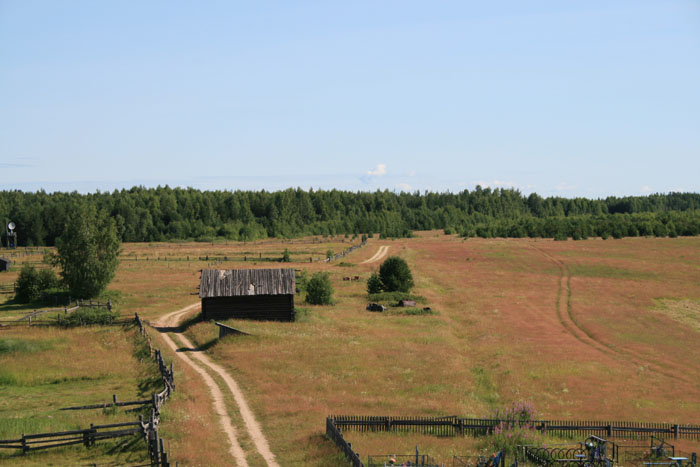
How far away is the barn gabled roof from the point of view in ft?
164

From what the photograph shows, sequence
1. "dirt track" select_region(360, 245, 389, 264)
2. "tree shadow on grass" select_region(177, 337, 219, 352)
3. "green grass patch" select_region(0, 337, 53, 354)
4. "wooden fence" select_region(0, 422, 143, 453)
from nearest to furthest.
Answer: "wooden fence" select_region(0, 422, 143, 453) < "green grass patch" select_region(0, 337, 53, 354) < "tree shadow on grass" select_region(177, 337, 219, 352) < "dirt track" select_region(360, 245, 389, 264)

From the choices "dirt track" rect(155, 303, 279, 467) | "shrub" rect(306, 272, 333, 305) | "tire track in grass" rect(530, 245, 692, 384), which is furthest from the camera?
"shrub" rect(306, 272, 333, 305)

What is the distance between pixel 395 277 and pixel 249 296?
2148cm

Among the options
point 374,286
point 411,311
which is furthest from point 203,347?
point 374,286

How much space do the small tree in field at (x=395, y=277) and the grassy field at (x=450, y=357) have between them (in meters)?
2.58

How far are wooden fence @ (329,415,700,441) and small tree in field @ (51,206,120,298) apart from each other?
142 ft

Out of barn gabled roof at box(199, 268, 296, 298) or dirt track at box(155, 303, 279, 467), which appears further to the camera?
barn gabled roof at box(199, 268, 296, 298)

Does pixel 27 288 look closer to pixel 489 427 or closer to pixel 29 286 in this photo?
pixel 29 286

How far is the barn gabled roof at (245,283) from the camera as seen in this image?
164 ft

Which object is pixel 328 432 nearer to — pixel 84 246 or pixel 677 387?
pixel 677 387

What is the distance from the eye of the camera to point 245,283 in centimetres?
5100

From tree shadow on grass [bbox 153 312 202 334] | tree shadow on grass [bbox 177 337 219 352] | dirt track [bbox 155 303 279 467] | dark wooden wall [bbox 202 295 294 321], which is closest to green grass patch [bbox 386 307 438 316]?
dark wooden wall [bbox 202 295 294 321]

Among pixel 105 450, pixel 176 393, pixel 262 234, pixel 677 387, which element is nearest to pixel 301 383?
pixel 176 393

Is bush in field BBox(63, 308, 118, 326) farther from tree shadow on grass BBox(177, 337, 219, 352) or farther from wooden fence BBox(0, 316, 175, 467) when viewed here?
wooden fence BBox(0, 316, 175, 467)
